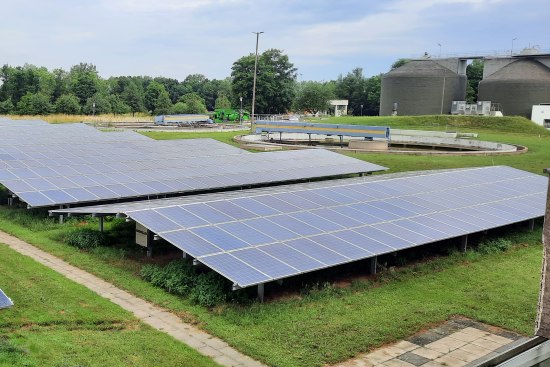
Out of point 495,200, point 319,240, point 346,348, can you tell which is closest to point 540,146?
point 495,200

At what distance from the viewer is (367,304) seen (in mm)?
18141

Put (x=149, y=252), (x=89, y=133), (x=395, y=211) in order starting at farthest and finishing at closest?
(x=89, y=133) < (x=395, y=211) < (x=149, y=252)

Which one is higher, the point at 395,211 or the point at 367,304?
the point at 395,211

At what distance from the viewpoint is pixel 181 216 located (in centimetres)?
2098

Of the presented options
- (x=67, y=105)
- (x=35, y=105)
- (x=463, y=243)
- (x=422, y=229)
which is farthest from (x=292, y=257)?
(x=67, y=105)

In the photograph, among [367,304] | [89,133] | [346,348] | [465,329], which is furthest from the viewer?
[89,133]

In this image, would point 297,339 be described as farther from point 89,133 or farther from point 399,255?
point 89,133

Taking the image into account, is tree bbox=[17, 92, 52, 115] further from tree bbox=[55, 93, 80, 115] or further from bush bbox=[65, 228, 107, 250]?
bush bbox=[65, 228, 107, 250]

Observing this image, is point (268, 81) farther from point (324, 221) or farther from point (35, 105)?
point (324, 221)

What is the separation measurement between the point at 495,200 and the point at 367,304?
14162mm

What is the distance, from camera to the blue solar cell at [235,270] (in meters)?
16.5

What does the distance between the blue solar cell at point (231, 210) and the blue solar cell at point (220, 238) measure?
173cm

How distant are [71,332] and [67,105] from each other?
104 meters

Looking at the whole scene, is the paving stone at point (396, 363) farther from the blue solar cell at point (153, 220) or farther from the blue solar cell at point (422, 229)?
the blue solar cell at point (153, 220)
